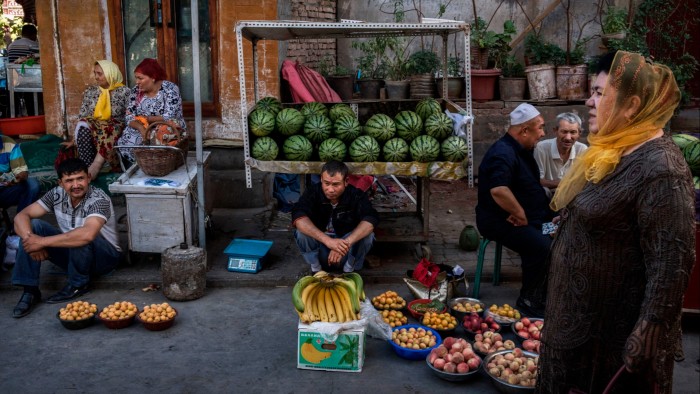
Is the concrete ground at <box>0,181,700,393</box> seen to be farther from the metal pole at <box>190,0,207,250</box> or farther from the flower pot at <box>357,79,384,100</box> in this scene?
the flower pot at <box>357,79,384,100</box>

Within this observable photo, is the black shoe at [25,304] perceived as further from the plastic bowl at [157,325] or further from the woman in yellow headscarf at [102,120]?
the woman in yellow headscarf at [102,120]

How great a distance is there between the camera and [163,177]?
602 centimetres

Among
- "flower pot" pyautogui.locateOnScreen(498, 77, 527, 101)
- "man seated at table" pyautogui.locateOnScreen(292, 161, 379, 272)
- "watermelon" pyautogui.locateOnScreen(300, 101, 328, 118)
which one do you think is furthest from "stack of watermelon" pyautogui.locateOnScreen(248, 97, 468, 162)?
"flower pot" pyautogui.locateOnScreen(498, 77, 527, 101)

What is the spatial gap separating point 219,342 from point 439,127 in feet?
8.66

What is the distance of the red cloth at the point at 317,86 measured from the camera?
8.09 m

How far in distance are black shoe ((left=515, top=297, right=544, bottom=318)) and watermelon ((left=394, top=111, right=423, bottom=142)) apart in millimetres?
1701

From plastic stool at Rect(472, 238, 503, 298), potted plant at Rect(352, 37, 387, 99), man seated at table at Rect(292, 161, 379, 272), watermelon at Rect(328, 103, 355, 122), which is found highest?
potted plant at Rect(352, 37, 387, 99)

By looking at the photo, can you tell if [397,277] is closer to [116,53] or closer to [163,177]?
[163,177]

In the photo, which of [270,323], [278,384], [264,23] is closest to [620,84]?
[278,384]

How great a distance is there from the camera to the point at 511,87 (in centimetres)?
896

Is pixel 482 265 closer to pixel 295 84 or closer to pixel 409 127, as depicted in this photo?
pixel 409 127

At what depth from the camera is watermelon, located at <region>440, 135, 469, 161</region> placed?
224 inches

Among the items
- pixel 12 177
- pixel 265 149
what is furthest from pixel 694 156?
pixel 12 177

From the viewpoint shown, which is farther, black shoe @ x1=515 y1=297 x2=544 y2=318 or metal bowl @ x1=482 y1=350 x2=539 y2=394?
black shoe @ x1=515 y1=297 x2=544 y2=318
